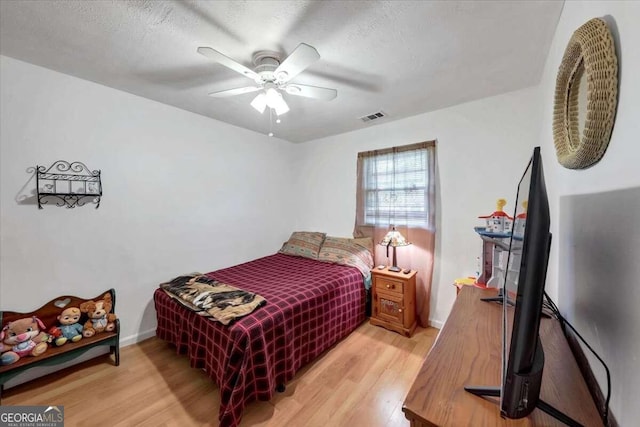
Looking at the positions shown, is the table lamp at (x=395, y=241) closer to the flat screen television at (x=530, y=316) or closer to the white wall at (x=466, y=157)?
the white wall at (x=466, y=157)

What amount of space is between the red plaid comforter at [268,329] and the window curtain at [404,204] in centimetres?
63

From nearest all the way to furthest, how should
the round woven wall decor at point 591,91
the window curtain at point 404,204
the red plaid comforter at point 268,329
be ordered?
the round woven wall decor at point 591,91
the red plaid comforter at point 268,329
the window curtain at point 404,204

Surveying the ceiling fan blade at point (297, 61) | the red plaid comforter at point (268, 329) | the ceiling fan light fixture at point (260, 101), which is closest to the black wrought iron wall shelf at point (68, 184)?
the red plaid comforter at point (268, 329)

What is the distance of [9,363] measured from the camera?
60.9 inches

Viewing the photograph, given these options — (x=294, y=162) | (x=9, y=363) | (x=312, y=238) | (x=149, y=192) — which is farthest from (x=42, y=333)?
(x=294, y=162)

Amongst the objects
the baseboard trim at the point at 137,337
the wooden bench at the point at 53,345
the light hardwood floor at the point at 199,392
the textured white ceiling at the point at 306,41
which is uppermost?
the textured white ceiling at the point at 306,41

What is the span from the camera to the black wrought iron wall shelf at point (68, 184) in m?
1.83

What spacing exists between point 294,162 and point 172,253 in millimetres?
2198

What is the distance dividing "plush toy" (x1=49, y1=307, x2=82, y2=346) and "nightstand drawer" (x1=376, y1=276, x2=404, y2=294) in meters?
2.62

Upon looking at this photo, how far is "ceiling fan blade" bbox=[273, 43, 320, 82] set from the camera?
49.5 inches

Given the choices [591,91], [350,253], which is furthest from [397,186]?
[591,91]

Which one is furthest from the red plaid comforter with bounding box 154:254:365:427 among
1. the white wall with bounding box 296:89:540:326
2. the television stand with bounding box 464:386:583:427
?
the television stand with bounding box 464:386:583:427

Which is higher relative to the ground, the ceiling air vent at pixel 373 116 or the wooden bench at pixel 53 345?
the ceiling air vent at pixel 373 116

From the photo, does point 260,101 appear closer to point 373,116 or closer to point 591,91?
point 373,116
